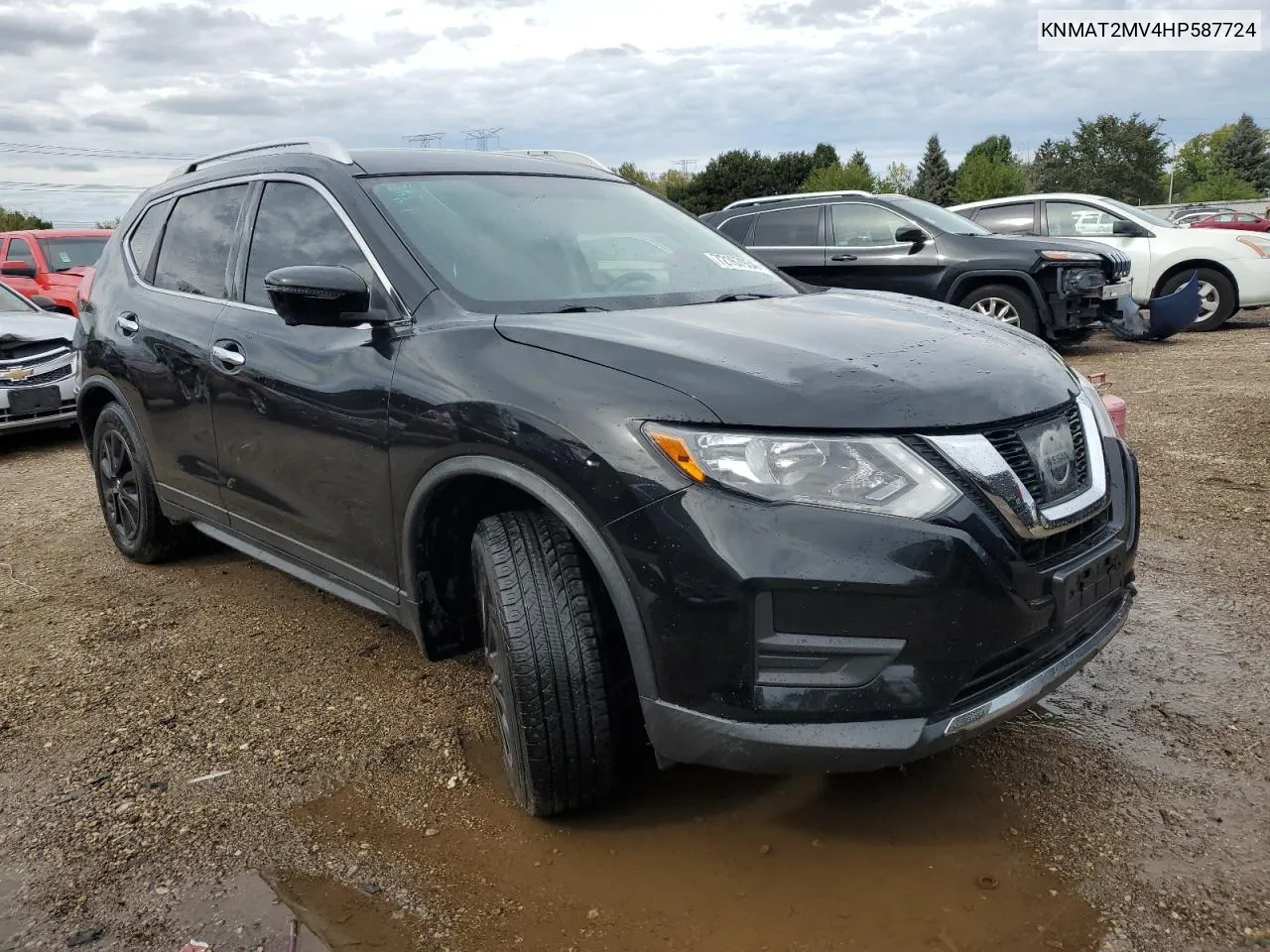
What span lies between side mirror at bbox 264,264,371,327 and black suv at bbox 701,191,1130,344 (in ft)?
21.1

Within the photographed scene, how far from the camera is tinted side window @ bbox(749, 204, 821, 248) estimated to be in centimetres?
989

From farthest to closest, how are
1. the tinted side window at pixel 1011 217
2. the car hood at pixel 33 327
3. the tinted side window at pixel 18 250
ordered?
the tinted side window at pixel 18 250 → the tinted side window at pixel 1011 217 → the car hood at pixel 33 327

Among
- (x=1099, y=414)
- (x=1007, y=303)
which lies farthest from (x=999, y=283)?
(x=1099, y=414)

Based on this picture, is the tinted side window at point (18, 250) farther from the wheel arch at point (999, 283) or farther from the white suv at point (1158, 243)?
the white suv at point (1158, 243)

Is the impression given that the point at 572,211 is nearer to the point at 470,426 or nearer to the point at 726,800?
the point at 470,426

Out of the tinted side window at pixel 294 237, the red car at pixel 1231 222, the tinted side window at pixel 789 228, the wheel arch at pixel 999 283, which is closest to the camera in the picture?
the tinted side window at pixel 294 237

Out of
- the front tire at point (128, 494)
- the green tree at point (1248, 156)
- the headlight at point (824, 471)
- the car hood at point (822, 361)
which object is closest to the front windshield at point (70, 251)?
the front tire at point (128, 494)

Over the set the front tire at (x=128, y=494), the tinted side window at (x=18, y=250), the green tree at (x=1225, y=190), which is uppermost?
the tinted side window at (x=18, y=250)

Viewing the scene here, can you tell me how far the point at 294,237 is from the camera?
3268mm

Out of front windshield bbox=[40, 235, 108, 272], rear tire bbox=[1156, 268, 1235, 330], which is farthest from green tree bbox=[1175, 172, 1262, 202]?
front windshield bbox=[40, 235, 108, 272]

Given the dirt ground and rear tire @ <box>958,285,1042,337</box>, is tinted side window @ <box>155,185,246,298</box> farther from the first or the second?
rear tire @ <box>958,285,1042,337</box>

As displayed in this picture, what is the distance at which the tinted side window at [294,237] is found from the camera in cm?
300

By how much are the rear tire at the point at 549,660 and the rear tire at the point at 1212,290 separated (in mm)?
11210

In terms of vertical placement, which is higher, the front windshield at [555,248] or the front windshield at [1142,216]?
the front windshield at [555,248]
